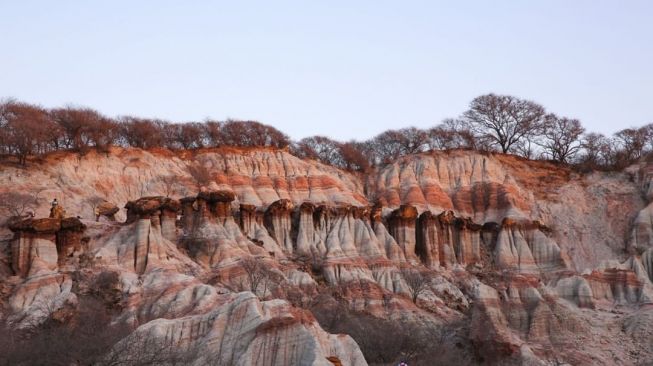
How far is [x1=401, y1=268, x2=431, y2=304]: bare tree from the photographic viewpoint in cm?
6022

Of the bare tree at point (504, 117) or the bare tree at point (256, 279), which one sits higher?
the bare tree at point (504, 117)

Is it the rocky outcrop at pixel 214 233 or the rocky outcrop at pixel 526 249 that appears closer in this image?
the rocky outcrop at pixel 214 233

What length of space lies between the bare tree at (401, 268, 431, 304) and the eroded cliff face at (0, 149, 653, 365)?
134 millimetres

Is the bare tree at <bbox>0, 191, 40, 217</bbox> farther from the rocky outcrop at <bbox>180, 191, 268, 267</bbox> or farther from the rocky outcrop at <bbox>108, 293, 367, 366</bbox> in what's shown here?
the rocky outcrop at <bbox>108, 293, 367, 366</bbox>

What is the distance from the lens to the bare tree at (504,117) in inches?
3223

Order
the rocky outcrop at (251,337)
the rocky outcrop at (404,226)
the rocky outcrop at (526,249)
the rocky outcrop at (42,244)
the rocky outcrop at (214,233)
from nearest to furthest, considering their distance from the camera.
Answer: the rocky outcrop at (251,337) < the rocky outcrop at (42,244) < the rocky outcrop at (214,233) < the rocky outcrop at (526,249) < the rocky outcrop at (404,226)

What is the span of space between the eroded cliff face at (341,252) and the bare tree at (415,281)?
0.13m

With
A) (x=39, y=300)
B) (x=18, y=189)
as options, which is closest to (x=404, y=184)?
(x=18, y=189)

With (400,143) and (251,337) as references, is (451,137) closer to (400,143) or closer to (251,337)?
(400,143)

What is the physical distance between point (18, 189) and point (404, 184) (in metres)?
28.1

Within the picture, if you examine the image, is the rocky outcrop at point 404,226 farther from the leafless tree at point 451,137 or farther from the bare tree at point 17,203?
the bare tree at point 17,203

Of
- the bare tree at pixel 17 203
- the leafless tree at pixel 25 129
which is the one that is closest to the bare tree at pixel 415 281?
the bare tree at pixel 17 203

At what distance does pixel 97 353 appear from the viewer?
38.4 m

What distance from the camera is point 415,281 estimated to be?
6109cm
